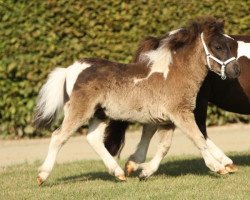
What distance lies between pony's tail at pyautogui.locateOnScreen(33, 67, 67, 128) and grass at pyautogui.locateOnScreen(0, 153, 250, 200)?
2.57 feet

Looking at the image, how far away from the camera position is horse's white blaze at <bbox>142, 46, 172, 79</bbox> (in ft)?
29.6

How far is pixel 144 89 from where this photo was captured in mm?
8906

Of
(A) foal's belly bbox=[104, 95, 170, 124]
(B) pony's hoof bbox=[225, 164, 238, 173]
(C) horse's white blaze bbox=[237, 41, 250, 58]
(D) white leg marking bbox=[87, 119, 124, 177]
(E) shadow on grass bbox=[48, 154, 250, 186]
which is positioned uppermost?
(C) horse's white blaze bbox=[237, 41, 250, 58]

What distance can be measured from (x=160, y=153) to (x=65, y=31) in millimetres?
4879

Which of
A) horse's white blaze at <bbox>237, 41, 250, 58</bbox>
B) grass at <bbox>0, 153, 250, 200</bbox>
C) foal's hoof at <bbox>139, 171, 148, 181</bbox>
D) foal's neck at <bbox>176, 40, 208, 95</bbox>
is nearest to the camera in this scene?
grass at <bbox>0, 153, 250, 200</bbox>

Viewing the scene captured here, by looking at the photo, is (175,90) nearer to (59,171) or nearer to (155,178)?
(155,178)

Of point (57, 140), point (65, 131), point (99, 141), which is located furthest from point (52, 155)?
point (99, 141)

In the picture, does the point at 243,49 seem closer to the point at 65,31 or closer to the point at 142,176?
the point at 142,176

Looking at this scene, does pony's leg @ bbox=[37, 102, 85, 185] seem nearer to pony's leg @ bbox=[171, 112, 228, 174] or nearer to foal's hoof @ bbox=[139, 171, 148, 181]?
foal's hoof @ bbox=[139, 171, 148, 181]

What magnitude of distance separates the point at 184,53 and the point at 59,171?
2538 millimetres

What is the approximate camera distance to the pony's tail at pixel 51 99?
29.7ft

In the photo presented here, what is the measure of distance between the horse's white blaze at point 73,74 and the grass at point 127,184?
3.69 feet

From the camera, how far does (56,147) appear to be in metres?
8.83

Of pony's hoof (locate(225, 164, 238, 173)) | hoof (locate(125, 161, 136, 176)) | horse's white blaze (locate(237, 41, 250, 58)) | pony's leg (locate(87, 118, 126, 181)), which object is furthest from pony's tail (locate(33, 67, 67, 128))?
horse's white blaze (locate(237, 41, 250, 58))
